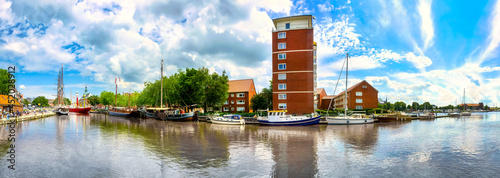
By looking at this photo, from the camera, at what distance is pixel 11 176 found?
1385 cm

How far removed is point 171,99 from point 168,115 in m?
17.5

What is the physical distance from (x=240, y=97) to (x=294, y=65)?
3581 cm

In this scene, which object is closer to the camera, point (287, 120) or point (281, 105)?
point (287, 120)

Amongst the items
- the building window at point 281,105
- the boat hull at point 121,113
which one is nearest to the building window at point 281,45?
the building window at point 281,105

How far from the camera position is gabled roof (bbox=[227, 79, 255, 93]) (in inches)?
3459

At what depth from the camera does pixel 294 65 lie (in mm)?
54844

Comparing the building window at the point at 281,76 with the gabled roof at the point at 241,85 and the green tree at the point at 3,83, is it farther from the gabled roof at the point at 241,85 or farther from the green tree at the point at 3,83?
the green tree at the point at 3,83

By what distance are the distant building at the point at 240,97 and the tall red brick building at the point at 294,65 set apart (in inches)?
1182

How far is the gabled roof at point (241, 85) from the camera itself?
87.8 m

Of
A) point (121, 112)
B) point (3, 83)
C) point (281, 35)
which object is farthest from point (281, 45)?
point (3, 83)

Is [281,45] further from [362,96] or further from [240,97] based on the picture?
[362,96]

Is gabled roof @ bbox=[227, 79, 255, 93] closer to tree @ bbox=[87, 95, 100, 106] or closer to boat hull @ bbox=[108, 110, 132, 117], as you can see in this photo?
boat hull @ bbox=[108, 110, 132, 117]

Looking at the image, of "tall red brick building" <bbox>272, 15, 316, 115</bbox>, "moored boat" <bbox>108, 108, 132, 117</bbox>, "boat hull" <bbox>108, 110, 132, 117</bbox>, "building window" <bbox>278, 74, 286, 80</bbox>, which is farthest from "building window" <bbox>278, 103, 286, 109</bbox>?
"boat hull" <bbox>108, 110, 132, 117</bbox>

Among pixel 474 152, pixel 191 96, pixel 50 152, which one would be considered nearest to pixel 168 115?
pixel 191 96
